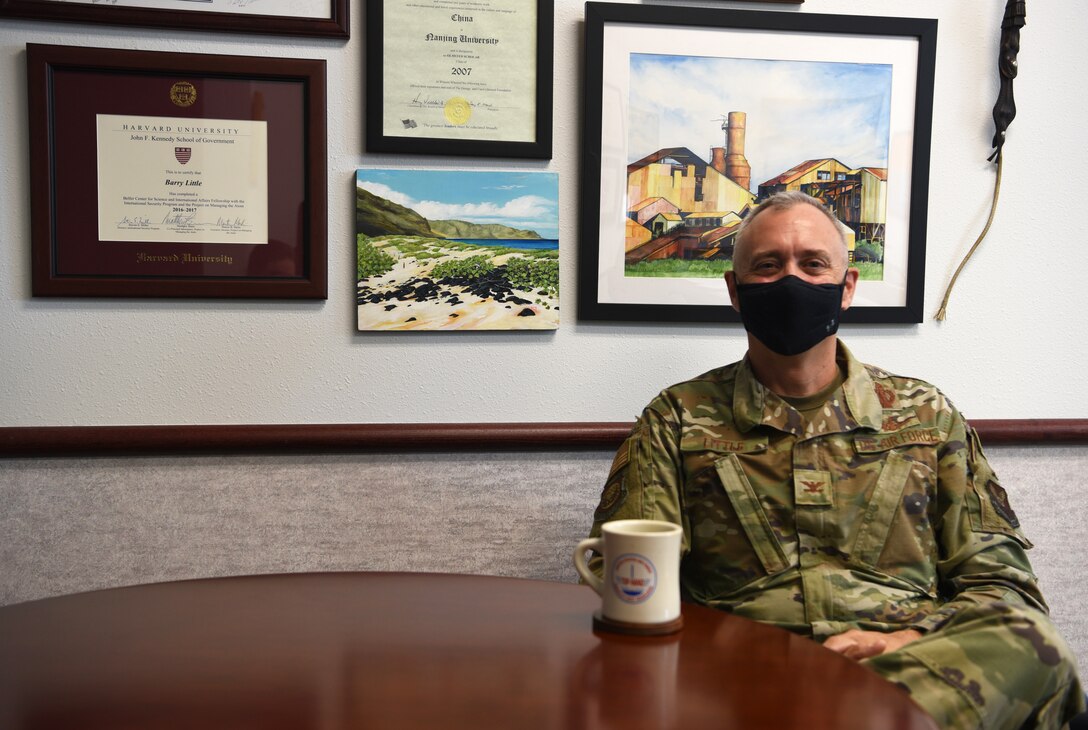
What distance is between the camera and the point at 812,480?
1592 mm

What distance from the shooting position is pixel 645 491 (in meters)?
1.60

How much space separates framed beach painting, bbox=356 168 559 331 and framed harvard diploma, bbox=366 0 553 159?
0.26ft

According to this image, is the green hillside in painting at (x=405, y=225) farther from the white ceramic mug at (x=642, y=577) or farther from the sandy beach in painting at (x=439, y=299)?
the white ceramic mug at (x=642, y=577)

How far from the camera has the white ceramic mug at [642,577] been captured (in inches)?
38.5

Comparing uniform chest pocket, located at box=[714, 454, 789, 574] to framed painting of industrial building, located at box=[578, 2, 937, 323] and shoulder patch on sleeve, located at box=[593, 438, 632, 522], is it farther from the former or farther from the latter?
framed painting of industrial building, located at box=[578, 2, 937, 323]

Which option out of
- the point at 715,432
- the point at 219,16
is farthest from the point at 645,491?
the point at 219,16

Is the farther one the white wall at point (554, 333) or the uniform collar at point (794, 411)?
the white wall at point (554, 333)

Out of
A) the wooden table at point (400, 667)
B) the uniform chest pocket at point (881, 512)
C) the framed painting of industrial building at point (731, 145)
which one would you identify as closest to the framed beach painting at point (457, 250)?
the framed painting of industrial building at point (731, 145)

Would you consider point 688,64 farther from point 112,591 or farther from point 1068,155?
point 112,591

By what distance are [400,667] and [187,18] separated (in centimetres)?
158

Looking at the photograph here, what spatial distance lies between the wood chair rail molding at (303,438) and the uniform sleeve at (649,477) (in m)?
0.32

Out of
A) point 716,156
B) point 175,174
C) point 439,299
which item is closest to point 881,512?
point 716,156
